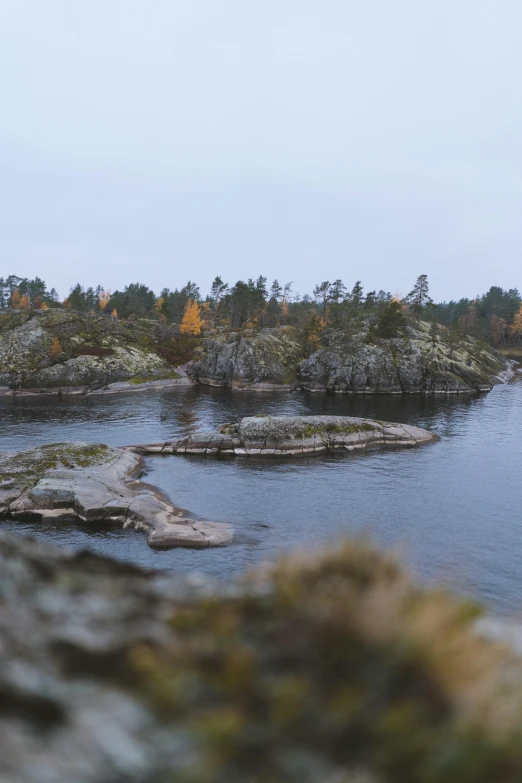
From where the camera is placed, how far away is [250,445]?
65.3m

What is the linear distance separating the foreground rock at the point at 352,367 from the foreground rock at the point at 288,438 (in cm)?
5337

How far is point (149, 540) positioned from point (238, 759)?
34732mm

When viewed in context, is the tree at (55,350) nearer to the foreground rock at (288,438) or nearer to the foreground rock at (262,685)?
the foreground rock at (288,438)

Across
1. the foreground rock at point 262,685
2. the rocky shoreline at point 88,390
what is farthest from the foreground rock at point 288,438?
the foreground rock at point 262,685

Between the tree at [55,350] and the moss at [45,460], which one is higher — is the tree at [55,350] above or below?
above

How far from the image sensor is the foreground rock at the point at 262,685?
168 inches

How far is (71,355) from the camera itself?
12281 centimetres

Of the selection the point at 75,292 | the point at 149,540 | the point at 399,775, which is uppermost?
the point at 75,292

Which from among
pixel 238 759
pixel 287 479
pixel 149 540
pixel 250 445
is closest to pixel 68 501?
pixel 149 540

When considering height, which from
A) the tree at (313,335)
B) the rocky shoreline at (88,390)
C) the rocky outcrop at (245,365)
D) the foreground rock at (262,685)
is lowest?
the rocky shoreline at (88,390)

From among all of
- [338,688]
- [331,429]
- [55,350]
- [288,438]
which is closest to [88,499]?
[288,438]

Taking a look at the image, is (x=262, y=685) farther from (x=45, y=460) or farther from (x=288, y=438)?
(x=288, y=438)

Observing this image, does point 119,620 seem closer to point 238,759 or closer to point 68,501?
point 238,759

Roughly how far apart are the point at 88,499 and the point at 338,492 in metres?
25.2
